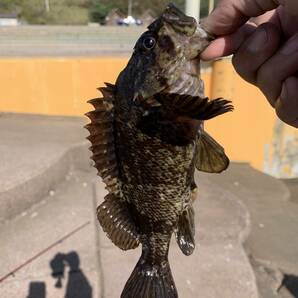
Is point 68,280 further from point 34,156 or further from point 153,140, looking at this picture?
point 153,140

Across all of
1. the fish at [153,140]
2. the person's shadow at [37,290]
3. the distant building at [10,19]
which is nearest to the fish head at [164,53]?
the fish at [153,140]

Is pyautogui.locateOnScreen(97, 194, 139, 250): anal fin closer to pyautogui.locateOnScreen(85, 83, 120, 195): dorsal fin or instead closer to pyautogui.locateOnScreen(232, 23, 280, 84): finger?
Answer: pyautogui.locateOnScreen(85, 83, 120, 195): dorsal fin

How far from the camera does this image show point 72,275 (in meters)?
4.11

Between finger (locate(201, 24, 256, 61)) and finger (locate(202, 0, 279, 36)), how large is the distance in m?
0.04

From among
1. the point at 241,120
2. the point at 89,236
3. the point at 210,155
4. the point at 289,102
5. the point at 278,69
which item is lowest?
the point at 241,120

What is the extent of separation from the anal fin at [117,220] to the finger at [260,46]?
2.57ft

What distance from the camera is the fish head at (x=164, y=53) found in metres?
1.80

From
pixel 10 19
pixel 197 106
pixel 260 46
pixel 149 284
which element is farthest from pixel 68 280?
pixel 10 19

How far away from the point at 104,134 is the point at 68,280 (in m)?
2.50

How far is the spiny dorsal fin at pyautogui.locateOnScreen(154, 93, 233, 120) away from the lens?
149cm

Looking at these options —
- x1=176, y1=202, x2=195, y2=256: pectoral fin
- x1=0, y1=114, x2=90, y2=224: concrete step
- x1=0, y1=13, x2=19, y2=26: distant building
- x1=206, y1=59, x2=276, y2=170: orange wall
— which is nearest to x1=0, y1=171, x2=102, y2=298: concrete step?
x1=0, y1=114, x2=90, y2=224: concrete step

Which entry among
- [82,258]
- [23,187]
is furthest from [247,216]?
[23,187]

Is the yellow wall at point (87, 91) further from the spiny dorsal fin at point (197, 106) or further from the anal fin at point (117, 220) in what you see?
the spiny dorsal fin at point (197, 106)

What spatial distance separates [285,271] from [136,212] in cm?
320
